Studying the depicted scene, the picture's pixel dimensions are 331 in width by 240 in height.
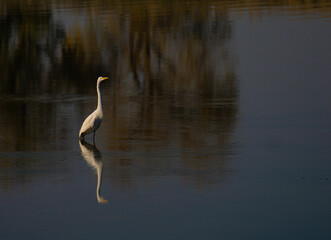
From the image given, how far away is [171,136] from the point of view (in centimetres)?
1516

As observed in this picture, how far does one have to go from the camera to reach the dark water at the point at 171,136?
411 inches

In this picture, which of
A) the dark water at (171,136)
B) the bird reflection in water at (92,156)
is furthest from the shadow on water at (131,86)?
the bird reflection in water at (92,156)

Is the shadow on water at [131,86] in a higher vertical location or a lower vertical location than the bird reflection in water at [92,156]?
higher

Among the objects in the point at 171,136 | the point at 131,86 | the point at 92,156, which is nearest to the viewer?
the point at 92,156

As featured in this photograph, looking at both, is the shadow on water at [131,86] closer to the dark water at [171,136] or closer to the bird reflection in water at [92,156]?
the dark water at [171,136]

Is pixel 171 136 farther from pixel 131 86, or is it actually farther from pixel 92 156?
pixel 131 86

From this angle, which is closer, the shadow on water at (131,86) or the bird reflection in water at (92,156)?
the bird reflection in water at (92,156)

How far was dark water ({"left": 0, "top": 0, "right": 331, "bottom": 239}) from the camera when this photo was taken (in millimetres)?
10445

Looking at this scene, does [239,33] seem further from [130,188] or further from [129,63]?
[130,188]

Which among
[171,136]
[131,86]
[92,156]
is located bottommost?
[92,156]

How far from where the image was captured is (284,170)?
1259 centimetres

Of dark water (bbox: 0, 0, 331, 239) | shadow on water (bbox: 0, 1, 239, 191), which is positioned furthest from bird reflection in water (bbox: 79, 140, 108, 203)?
shadow on water (bbox: 0, 1, 239, 191)

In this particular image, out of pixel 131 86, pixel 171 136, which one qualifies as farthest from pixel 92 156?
pixel 131 86

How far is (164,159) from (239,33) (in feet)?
67.0
